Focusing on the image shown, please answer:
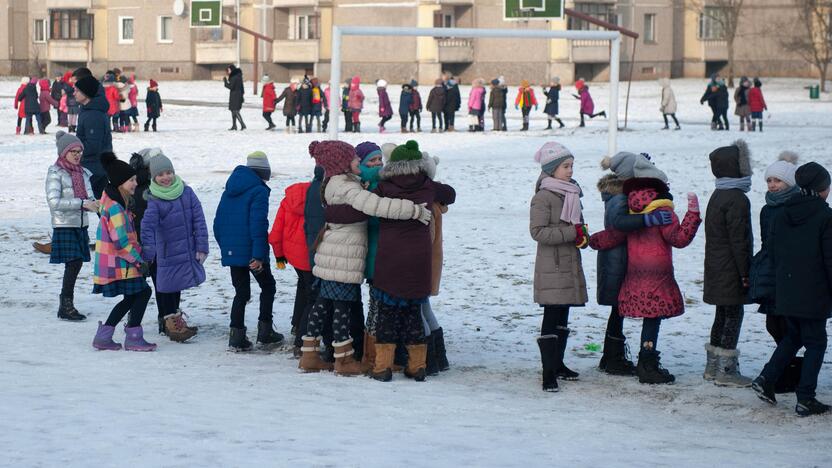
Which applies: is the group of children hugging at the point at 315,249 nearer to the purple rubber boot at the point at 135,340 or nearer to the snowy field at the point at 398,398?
the purple rubber boot at the point at 135,340

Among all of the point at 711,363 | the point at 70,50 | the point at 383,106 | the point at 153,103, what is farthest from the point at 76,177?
the point at 70,50

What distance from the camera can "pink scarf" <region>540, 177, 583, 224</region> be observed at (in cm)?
789

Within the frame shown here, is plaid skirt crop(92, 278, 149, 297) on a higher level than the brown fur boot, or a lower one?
higher

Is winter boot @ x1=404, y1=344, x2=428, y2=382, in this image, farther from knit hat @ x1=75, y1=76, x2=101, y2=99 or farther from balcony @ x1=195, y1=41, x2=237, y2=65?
balcony @ x1=195, y1=41, x2=237, y2=65

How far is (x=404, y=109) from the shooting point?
34.0 m

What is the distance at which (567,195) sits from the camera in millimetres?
7941

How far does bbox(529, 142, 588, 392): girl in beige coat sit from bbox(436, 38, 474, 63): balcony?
53.8 metres

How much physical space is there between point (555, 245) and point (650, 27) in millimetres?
58555

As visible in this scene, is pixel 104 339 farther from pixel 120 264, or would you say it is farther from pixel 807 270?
pixel 807 270

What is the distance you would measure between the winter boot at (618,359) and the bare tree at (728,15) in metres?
51.6

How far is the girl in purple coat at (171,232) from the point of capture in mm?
8883

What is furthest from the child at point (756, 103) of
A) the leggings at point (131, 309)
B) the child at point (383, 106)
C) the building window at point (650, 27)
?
the building window at point (650, 27)

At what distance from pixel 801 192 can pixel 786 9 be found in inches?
2431

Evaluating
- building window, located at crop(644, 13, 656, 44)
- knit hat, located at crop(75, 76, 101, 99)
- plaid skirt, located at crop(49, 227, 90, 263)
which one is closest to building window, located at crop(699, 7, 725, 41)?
building window, located at crop(644, 13, 656, 44)
